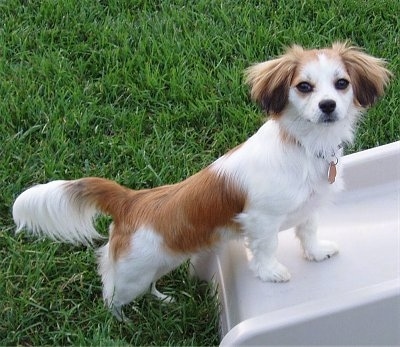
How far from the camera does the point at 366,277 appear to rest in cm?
303

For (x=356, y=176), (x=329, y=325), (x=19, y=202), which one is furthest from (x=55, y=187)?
(x=356, y=176)

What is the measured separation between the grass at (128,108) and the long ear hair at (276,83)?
865mm

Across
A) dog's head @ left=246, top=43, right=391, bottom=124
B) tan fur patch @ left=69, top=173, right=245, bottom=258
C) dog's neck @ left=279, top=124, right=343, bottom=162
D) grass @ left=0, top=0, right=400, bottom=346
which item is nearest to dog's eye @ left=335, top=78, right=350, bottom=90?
dog's head @ left=246, top=43, right=391, bottom=124

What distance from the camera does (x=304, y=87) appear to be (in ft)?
8.45

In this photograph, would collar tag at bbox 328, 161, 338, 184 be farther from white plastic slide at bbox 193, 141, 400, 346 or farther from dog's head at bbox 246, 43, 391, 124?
white plastic slide at bbox 193, 141, 400, 346

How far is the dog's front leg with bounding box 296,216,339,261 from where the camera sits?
306 centimetres

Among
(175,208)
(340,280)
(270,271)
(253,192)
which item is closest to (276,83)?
(253,192)

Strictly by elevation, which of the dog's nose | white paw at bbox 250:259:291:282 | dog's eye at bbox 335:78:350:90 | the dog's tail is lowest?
white paw at bbox 250:259:291:282

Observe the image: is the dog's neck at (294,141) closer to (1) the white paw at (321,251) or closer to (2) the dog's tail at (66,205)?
(1) the white paw at (321,251)

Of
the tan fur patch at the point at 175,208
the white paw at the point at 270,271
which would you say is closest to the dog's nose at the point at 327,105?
the tan fur patch at the point at 175,208

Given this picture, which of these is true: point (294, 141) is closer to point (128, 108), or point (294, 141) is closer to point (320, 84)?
point (320, 84)

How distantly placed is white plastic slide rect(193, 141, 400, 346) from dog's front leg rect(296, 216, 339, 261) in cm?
3

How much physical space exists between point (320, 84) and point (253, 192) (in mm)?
438

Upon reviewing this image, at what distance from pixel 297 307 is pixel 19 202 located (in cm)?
102
